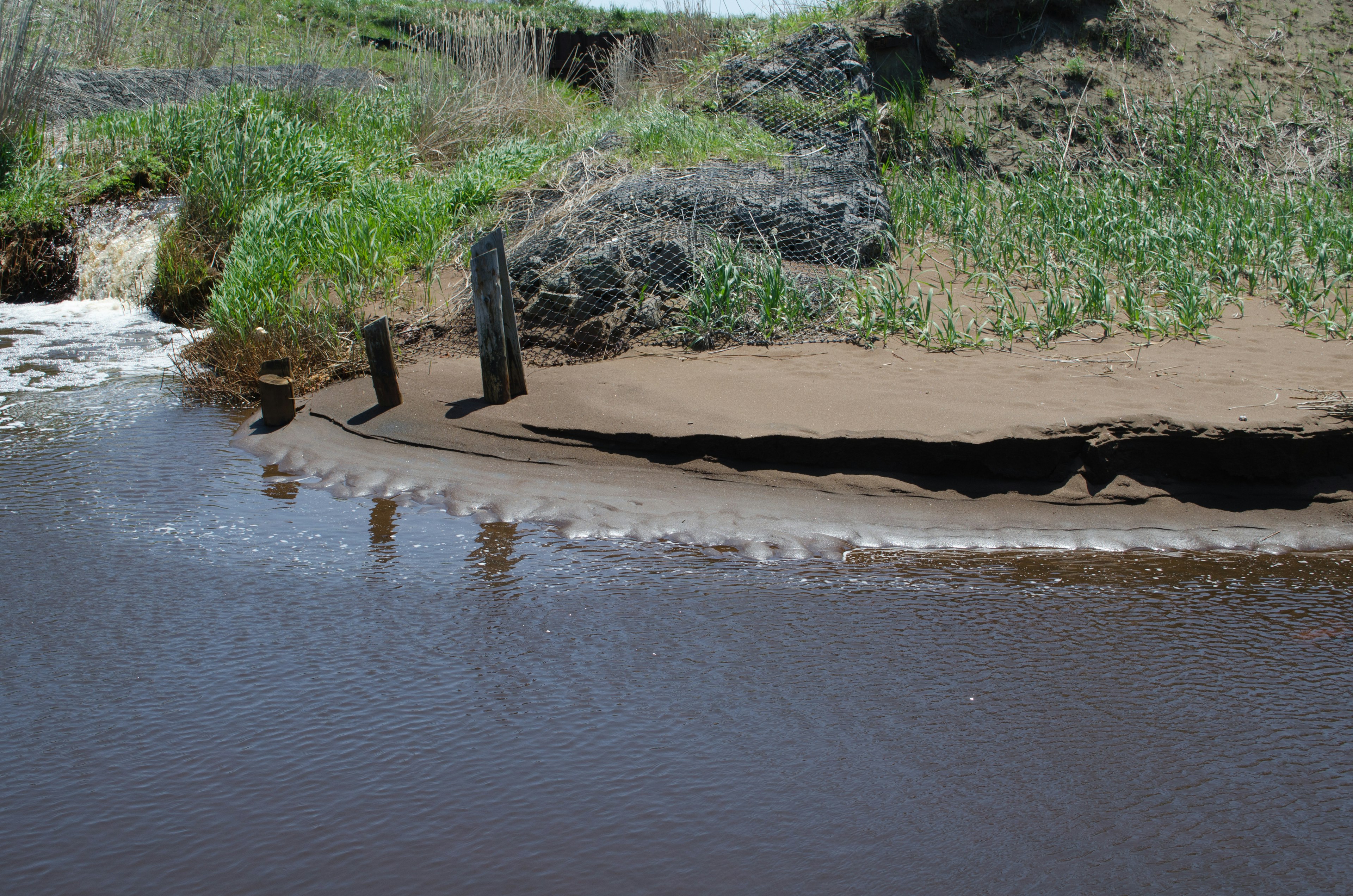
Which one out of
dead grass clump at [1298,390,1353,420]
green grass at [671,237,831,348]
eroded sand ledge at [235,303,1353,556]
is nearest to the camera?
eroded sand ledge at [235,303,1353,556]

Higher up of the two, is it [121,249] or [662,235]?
[121,249]

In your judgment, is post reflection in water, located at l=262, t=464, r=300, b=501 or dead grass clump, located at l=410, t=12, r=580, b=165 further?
dead grass clump, located at l=410, t=12, r=580, b=165

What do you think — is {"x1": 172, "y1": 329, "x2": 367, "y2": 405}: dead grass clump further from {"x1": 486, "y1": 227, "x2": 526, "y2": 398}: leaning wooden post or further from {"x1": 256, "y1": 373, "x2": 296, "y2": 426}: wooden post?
{"x1": 486, "y1": 227, "x2": 526, "y2": 398}: leaning wooden post

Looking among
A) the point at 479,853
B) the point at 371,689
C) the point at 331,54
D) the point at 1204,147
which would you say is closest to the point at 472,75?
the point at 331,54

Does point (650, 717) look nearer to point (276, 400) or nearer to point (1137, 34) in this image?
point (276, 400)

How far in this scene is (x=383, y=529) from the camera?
4617 mm

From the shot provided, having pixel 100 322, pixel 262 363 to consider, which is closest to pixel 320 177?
pixel 100 322

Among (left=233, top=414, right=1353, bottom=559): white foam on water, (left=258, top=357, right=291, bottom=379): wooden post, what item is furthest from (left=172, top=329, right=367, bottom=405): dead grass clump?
(left=233, top=414, right=1353, bottom=559): white foam on water

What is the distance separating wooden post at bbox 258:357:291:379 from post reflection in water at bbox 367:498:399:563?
1.66m

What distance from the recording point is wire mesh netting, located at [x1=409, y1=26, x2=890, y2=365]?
7.07 meters

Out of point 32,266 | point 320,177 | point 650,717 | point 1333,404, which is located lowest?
point 650,717

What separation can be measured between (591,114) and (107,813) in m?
11.4

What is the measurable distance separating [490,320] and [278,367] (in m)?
1.45

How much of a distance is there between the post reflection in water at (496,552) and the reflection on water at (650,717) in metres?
0.02
